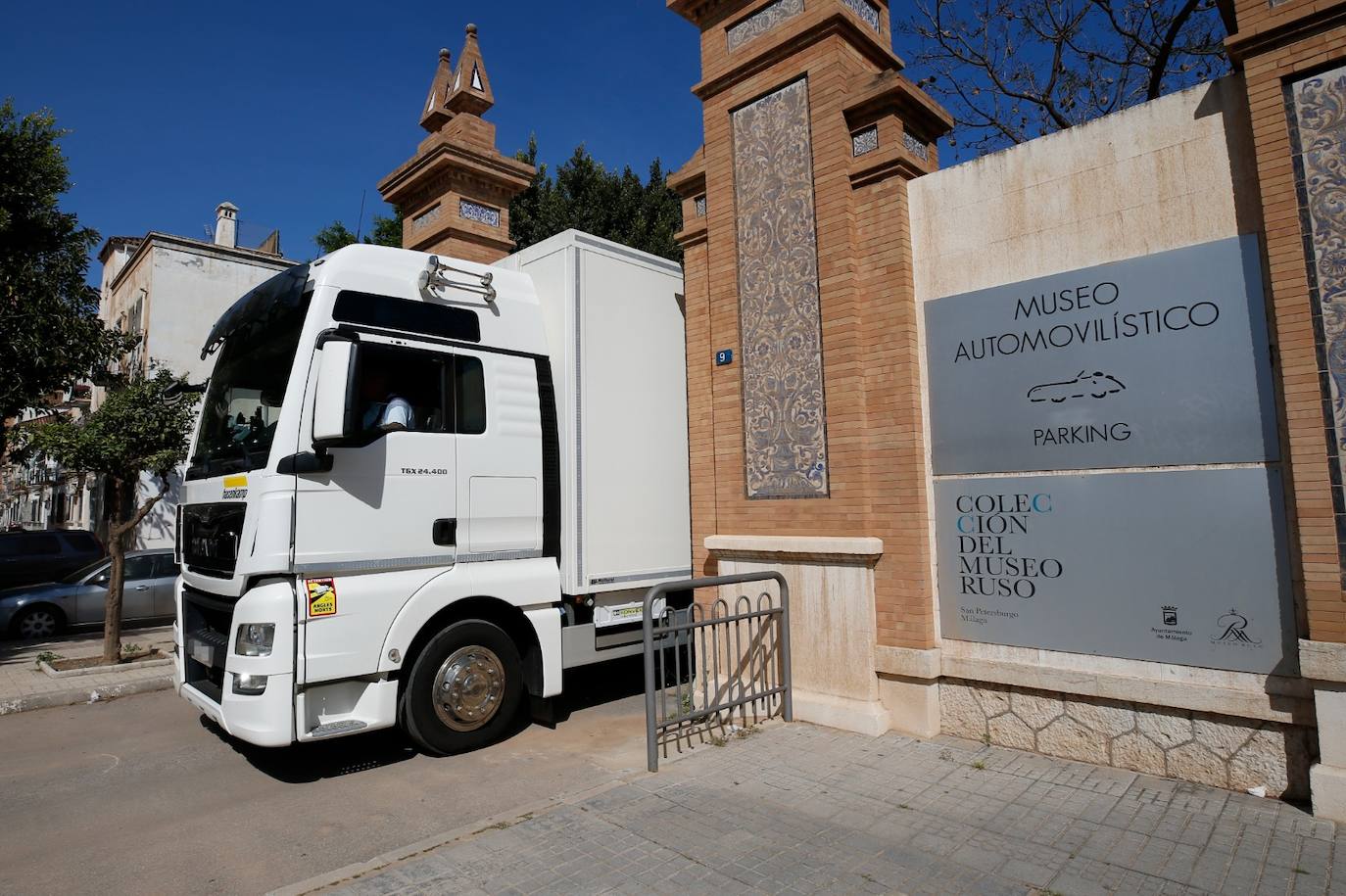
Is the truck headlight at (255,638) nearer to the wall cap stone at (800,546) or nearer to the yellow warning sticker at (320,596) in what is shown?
the yellow warning sticker at (320,596)

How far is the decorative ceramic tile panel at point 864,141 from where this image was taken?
20.5ft

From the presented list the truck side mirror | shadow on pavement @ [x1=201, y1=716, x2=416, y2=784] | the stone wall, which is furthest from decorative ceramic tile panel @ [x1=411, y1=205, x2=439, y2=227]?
the stone wall

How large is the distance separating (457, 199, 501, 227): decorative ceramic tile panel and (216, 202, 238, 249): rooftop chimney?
63.1 ft

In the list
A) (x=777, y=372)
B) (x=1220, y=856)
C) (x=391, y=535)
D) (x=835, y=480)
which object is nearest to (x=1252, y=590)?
(x=1220, y=856)

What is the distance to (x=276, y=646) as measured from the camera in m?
4.89

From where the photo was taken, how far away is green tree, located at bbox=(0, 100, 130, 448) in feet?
31.8

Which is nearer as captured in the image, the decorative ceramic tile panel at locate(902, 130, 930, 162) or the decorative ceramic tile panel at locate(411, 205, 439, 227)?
the decorative ceramic tile panel at locate(902, 130, 930, 162)

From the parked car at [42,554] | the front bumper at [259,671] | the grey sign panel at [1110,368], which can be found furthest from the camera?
the parked car at [42,554]

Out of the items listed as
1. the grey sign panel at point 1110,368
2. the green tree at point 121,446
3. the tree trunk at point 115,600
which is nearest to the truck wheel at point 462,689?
the grey sign panel at point 1110,368

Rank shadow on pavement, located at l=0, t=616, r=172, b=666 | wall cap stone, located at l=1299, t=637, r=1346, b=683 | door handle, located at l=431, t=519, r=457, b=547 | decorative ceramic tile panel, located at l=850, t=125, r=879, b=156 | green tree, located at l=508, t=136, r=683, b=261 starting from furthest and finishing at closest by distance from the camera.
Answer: green tree, located at l=508, t=136, r=683, b=261 → shadow on pavement, located at l=0, t=616, r=172, b=666 → decorative ceramic tile panel, located at l=850, t=125, r=879, b=156 → door handle, located at l=431, t=519, r=457, b=547 → wall cap stone, located at l=1299, t=637, r=1346, b=683

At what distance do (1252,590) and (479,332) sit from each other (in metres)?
5.46

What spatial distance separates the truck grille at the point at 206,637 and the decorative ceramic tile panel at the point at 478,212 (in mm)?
6022

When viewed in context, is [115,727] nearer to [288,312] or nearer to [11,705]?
[11,705]

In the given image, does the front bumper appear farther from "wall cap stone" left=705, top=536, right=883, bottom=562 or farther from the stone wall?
the stone wall
